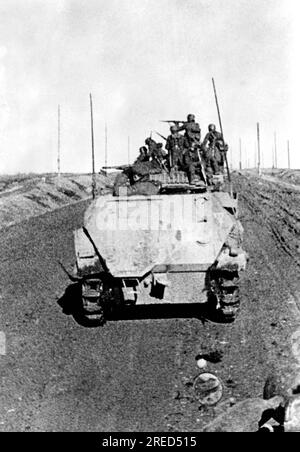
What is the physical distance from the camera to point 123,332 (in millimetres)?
11953

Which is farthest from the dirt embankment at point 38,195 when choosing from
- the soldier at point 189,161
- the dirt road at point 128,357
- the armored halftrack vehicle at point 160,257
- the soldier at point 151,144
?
the armored halftrack vehicle at point 160,257

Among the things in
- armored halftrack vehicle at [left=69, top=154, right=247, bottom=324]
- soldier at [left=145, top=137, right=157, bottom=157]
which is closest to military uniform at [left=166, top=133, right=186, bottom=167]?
soldier at [left=145, top=137, right=157, bottom=157]

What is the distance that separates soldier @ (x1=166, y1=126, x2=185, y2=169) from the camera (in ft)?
64.1

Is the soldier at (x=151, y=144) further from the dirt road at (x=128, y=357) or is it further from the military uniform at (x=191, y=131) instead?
the dirt road at (x=128, y=357)

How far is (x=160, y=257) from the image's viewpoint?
38.5ft

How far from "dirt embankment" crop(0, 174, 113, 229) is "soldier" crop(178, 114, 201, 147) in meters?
8.08

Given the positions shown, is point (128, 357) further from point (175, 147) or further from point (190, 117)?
point (190, 117)

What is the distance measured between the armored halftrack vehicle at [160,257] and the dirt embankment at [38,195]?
13.2 meters

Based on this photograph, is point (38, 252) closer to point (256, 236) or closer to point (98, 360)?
point (256, 236)

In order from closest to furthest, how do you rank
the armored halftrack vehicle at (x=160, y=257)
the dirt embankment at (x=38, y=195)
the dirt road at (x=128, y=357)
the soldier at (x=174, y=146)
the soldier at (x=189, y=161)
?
1. the dirt road at (x=128, y=357)
2. the armored halftrack vehicle at (x=160, y=257)
3. the soldier at (x=189, y=161)
4. the soldier at (x=174, y=146)
5. the dirt embankment at (x=38, y=195)

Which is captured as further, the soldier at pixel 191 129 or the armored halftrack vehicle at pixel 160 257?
the soldier at pixel 191 129

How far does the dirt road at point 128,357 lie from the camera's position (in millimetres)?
8711

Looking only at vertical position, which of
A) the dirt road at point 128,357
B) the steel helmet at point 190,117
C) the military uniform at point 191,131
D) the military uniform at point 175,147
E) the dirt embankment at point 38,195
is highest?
the steel helmet at point 190,117
